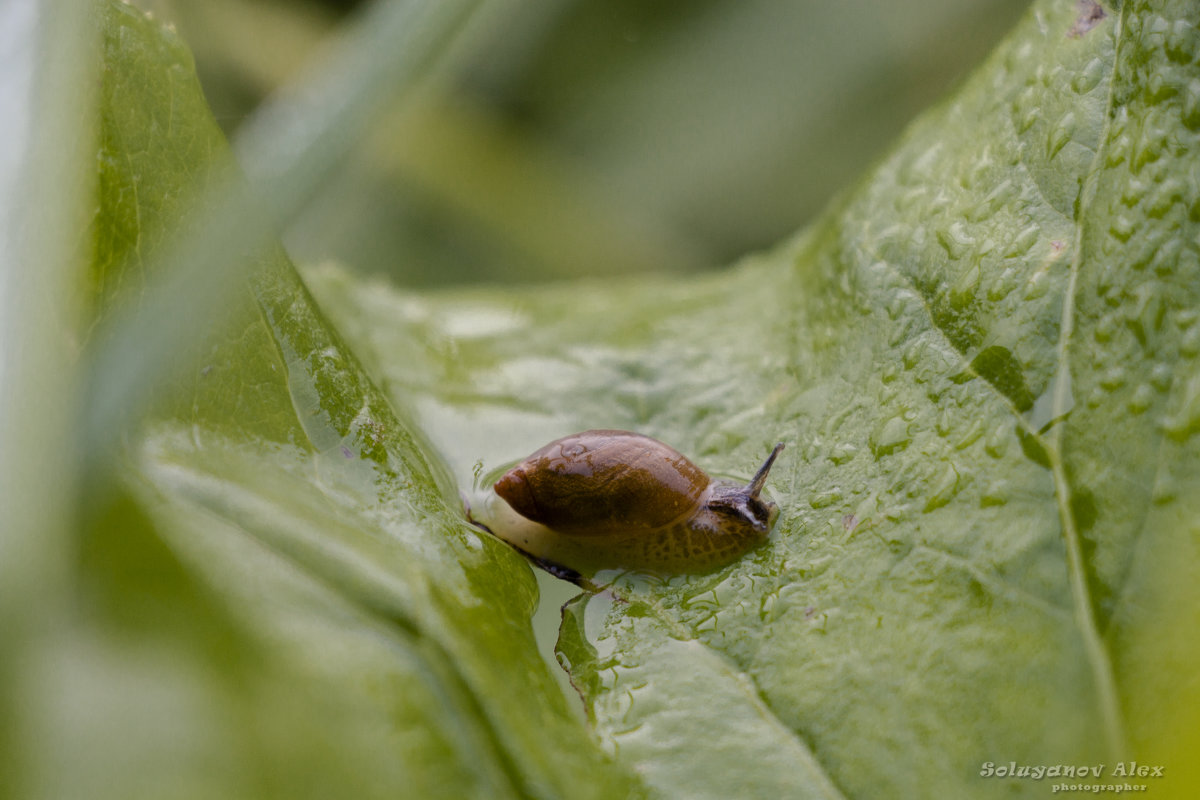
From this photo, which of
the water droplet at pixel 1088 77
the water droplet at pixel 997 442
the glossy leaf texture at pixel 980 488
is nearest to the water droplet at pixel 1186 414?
the glossy leaf texture at pixel 980 488

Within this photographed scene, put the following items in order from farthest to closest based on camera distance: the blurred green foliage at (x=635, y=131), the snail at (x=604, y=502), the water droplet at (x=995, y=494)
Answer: the blurred green foliage at (x=635, y=131)
the snail at (x=604, y=502)
the water droplet at (x=995, y=494)

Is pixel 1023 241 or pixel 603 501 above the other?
pixel 1023 241

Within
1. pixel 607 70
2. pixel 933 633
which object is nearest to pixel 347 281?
pixel 933 633

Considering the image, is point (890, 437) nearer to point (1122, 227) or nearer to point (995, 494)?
point (995, 494)

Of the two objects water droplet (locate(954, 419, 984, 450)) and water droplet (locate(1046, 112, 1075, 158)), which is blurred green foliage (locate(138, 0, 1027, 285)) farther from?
water droplet (locate(954, 419, 984, 450))

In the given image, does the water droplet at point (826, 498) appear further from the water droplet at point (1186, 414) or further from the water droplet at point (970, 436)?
the water droplet at point (1186, 414)

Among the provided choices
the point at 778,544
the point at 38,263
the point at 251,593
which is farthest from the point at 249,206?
the point at 778,544

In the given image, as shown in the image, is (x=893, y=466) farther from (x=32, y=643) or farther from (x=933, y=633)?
(x=32, y=643)
